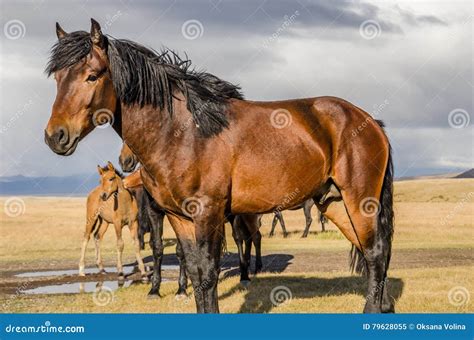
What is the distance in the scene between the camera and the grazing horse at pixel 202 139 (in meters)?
6.52

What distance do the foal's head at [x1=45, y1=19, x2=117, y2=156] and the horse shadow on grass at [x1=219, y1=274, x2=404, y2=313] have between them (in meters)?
3.90

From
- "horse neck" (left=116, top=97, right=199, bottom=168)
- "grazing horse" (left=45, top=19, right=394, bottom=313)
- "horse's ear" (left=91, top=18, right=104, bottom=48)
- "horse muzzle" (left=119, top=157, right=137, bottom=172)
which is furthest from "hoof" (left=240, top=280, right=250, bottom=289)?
"horse's ear" (left=91, top=18, right=104, bottom=48)

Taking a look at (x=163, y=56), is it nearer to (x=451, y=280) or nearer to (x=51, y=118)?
(x=51, y=118)

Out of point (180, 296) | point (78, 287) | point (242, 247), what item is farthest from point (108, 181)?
point (180, 296)

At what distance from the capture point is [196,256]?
6910 millimetres

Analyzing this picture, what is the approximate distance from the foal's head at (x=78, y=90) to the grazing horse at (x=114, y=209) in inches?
273

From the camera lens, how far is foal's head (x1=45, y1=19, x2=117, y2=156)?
631 centimetres

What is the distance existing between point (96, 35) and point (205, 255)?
258cm

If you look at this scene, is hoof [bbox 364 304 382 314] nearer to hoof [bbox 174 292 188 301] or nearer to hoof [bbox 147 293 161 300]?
hoof [bbox 174 292 188 301]

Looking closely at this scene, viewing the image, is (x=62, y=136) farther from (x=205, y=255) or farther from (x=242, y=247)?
(x=242, y=247)

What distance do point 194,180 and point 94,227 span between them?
9.09 m

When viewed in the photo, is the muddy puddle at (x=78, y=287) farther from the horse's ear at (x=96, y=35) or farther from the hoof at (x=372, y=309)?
the horse's ear at (x=96, y=35)

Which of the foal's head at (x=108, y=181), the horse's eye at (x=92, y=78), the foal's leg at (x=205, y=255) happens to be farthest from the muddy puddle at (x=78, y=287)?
the horse's eye at (x=92, y=78)

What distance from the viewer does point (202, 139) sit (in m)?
6.89
